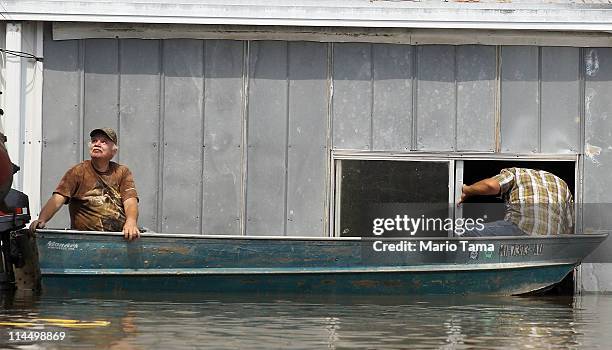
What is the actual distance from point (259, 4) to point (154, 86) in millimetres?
1440

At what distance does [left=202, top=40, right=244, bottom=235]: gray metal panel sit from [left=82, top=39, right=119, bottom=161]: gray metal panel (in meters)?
0.98

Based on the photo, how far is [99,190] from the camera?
40.2 ft

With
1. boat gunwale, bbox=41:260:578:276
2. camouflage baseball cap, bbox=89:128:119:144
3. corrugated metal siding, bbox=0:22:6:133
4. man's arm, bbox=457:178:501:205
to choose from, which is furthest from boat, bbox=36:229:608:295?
corrugated metal siding, bbox=0:22:6:133

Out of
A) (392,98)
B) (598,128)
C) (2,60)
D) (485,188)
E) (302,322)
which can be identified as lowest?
(302,322)

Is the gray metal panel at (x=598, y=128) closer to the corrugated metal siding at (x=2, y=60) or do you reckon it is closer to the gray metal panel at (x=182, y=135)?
the gray metal panel at (x=182, y=135)

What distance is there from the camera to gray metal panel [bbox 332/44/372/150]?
13523 mm

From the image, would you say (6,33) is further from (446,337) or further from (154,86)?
(446,337)

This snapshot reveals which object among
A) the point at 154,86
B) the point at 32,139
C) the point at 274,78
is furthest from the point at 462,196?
the point at 32,139

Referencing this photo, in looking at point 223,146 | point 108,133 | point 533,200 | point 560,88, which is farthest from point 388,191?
point 108,133

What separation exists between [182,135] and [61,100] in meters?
1.33

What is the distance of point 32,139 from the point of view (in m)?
13.4

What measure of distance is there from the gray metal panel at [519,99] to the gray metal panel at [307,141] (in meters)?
1.93

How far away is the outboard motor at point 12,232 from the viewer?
1238 cm

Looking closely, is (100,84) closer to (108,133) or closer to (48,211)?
(108,133)
